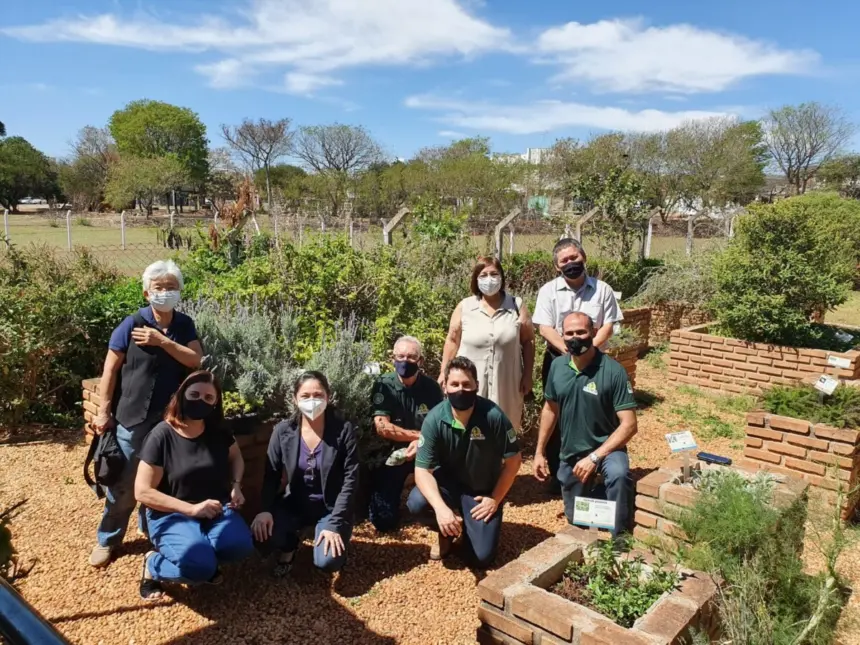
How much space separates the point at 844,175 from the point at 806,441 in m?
46.1

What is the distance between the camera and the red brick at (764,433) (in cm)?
428

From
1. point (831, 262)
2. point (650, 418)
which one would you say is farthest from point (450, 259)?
point (831, 262)

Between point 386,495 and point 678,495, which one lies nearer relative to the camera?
point 678,495

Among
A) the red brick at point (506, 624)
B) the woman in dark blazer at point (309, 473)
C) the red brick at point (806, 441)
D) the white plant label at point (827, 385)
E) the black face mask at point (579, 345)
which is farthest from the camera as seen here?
the white plant label at point (827, 385)

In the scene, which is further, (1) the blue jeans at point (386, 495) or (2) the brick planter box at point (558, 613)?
(1) the blue jeans at point (386, 495)

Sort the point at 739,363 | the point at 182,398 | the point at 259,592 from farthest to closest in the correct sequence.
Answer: the point at 739,363, the point at 259,592, the point at 182,398

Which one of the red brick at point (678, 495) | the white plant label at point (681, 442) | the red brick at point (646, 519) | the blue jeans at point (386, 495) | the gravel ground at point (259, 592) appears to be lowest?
the gravel ground at point (259, 592)

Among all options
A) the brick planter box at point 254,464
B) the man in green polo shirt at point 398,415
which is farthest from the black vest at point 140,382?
the man in green polo shirt at point 398,415

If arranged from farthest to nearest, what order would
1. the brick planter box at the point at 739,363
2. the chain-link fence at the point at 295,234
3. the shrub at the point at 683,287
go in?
1. the shrub at the point at 683,287
2. the chain-link fence at the point at 295,234
3. the brick planter box at the point at 739,363

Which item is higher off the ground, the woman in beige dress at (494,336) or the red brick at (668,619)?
the woman in beige dress at (494,336)

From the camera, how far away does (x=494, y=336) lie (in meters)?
3.97

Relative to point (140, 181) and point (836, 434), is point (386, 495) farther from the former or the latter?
point (140, 181)

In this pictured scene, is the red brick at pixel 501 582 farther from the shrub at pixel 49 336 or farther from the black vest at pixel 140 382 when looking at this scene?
the shrub at pixel 49 336

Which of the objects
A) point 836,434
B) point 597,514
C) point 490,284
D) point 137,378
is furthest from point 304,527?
point 836,434
